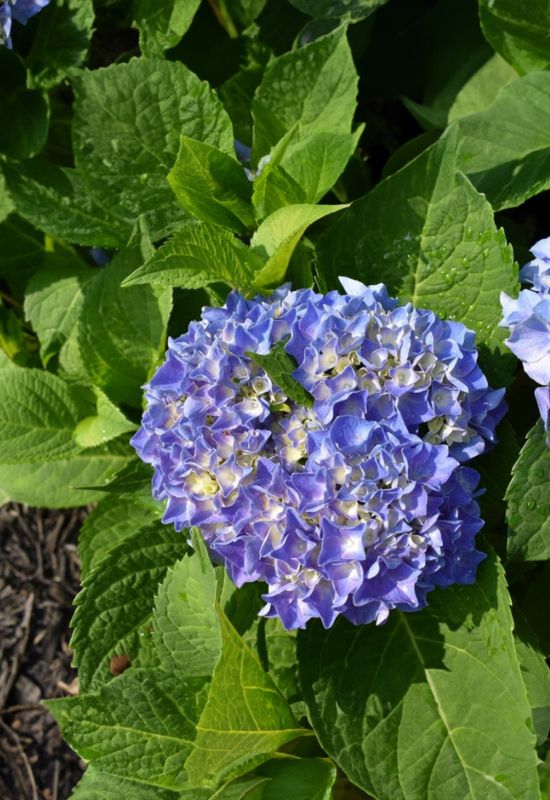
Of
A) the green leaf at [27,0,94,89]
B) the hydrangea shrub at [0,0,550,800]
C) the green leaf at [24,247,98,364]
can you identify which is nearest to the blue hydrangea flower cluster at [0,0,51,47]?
the hydrangea shrub at [0,0,550,800]

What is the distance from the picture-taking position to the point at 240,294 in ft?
4.11

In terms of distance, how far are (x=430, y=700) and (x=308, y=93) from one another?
0.94m

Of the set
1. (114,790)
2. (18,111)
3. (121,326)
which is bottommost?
(114,790)

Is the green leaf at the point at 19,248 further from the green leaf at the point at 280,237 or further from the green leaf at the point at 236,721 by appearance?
the green leaf at the point at 236,721

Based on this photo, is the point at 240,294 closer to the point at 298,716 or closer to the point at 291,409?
the point at 291,409

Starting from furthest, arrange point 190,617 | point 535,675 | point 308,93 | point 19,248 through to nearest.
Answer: point 19,248 < point 308,93 < point 535,675 < point 190,617

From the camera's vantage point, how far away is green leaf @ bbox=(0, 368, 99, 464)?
1.62 m

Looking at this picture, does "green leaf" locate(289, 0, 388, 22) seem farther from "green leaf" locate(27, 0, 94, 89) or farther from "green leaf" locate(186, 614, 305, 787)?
"green leaf" locate(186, 614, 305, 787)

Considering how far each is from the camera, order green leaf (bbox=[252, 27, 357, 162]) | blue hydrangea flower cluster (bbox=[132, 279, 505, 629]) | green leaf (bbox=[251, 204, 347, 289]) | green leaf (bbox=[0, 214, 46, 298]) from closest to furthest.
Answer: blue hydrangea flower cluster (bbox=[132, 279, 505, 629]), green leaf (bbox=[251, 204, 347, 289]), green leaf (bbox=[252, 27, 357, 162]), green leaf (bbox=[0, 214, 46, 298])

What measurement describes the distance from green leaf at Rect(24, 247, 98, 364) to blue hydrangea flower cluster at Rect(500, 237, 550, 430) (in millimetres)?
994

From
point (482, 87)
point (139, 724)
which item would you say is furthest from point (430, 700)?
point (482, 87)

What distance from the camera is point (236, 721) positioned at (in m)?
1.24

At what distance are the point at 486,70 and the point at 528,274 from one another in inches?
24.8

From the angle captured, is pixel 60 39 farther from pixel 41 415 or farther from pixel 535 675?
pixel 535 675
